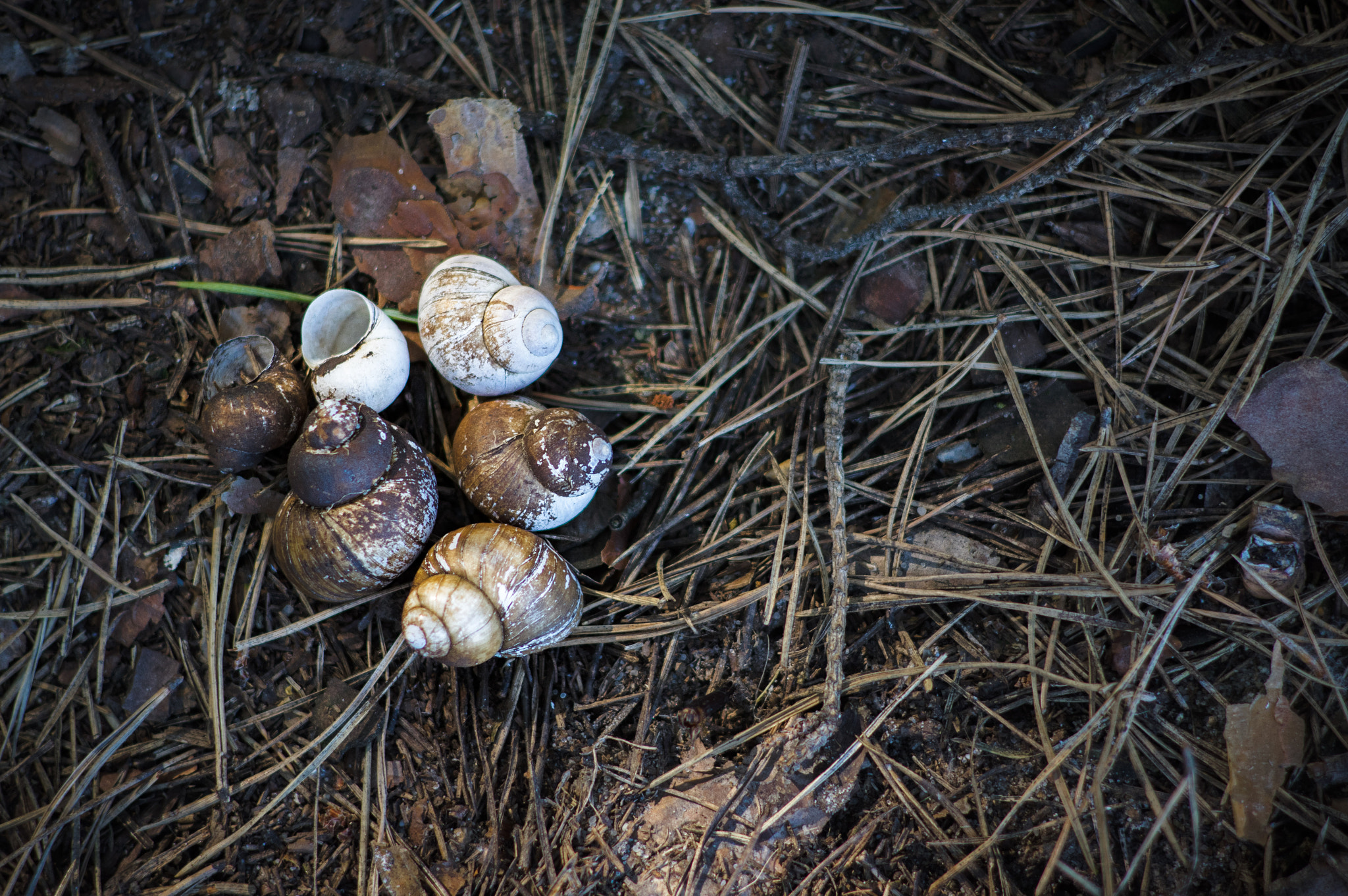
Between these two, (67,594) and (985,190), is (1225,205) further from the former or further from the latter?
(67,594)

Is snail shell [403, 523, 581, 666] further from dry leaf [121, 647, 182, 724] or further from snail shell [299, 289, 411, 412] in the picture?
dry leaf [121, 647, 182, 724]

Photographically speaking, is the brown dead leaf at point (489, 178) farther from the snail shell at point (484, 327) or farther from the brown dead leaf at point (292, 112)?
the brown dead leaf at point (292, 112)

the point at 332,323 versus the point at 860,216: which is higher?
the point at 860,216

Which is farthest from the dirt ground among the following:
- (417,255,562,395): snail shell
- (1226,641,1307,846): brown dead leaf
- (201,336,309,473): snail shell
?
(417,255,562,395): snail shell

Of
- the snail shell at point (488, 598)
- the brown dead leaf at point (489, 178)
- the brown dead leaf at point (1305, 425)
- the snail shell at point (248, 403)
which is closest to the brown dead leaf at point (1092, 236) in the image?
the brown dead leaf at point (1305, 425)

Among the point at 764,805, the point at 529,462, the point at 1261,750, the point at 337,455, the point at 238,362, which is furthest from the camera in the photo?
the point at 238,362

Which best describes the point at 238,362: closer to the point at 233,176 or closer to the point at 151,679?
the point at 233,176

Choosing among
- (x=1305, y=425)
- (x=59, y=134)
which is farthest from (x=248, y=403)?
(x=1305, y=425)
